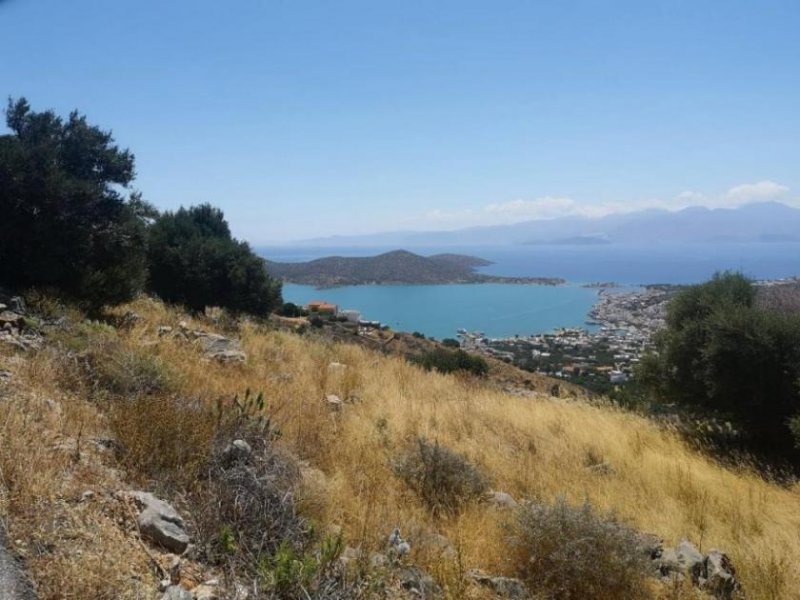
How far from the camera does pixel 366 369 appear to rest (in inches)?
362

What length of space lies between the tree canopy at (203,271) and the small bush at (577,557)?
541 inches

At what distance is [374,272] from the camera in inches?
2889

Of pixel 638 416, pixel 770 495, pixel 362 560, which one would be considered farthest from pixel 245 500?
pixel 638 416

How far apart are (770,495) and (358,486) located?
15.7 feet

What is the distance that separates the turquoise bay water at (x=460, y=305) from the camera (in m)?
50.8

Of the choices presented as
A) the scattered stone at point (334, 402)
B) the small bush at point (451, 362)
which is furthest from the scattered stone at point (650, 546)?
the small bush at point (451, 362)

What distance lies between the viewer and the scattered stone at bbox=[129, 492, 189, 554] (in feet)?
8.07

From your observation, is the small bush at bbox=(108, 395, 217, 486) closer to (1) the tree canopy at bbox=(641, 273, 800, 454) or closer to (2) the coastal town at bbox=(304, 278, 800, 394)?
(1) the tree canopy at bbox=(641, 273, 800, 454)

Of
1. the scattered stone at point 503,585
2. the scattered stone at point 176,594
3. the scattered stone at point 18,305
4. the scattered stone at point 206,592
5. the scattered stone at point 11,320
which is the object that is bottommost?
the scattered stone at point 503,585

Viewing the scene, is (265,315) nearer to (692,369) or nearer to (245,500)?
(692,369)

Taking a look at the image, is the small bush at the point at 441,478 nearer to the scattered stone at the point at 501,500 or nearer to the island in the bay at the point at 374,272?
the scattered stone at the point at 501,500

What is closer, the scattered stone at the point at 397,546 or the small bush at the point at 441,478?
the scattered stone at the point at 397,546

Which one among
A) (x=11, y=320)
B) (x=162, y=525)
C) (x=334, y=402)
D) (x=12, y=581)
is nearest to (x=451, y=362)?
(x=334, y=402)

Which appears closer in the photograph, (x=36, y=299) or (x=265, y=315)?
(x=36, y=299)
